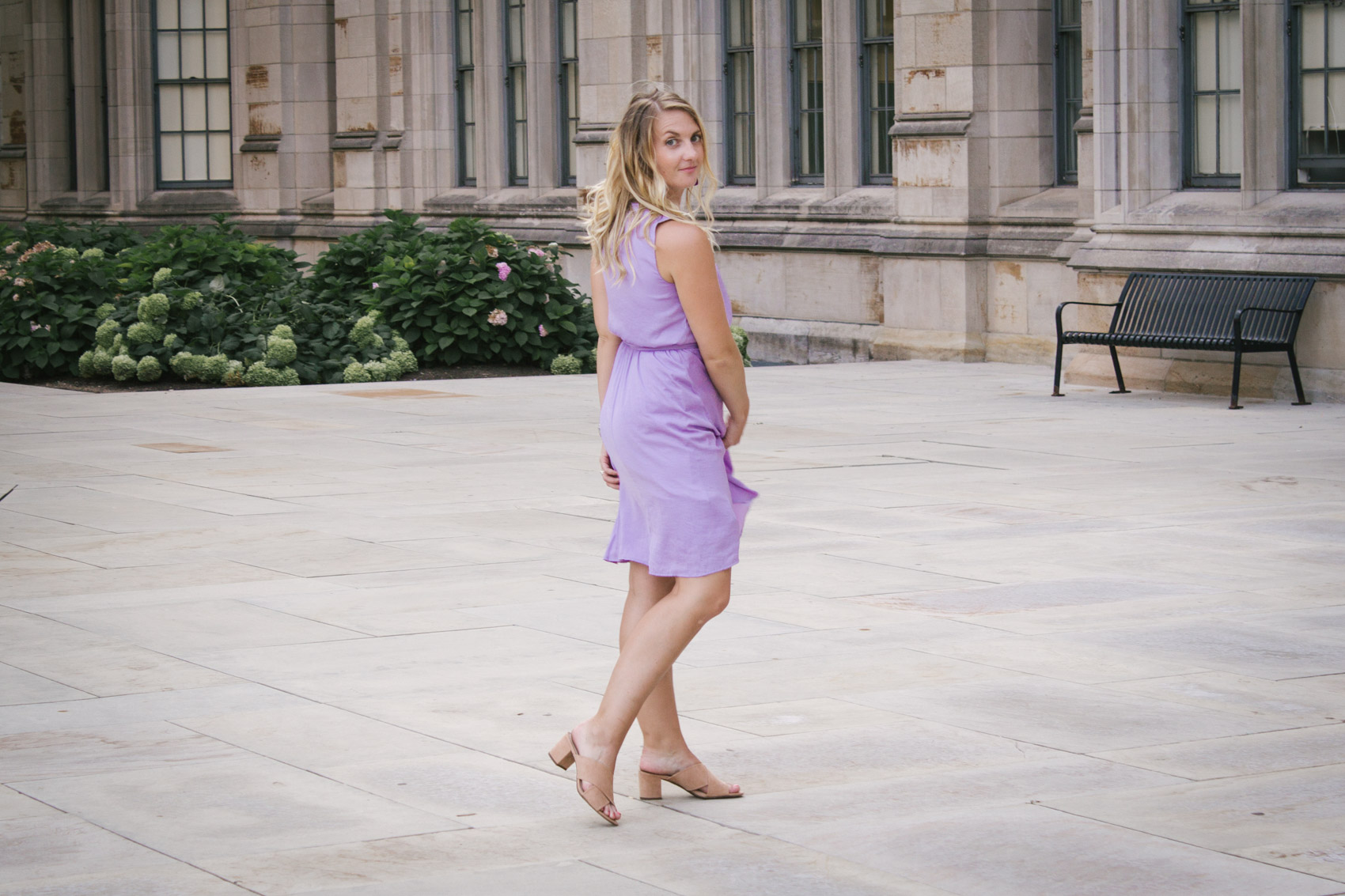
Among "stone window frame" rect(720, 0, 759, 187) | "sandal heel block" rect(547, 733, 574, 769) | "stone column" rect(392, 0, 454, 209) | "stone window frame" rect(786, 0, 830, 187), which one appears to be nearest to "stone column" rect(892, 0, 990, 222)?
"stone window frame" rect(786, 0, 830, 187)

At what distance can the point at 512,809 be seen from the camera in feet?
16.1

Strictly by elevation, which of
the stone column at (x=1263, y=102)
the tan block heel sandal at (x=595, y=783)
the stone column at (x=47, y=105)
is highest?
the stone column at (x=47, y=105)

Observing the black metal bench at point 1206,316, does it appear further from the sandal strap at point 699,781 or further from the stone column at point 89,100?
the stone column at point 89,100

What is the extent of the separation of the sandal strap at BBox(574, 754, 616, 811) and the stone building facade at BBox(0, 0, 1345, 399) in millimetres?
9562

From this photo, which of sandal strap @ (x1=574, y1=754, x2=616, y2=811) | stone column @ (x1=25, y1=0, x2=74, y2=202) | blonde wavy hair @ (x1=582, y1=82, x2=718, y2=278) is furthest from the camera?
stone column @ (x1=25, y1=0, x2=74, y2=202)

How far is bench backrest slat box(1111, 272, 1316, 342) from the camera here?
1461cm

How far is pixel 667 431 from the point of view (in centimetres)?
484

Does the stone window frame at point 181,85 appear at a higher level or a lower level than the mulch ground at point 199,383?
higher

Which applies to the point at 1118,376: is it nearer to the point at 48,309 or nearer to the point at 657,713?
the point at 48,309

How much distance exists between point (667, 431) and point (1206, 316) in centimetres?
1109

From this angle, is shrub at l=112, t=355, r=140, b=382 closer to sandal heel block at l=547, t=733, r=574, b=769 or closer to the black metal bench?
the black metal bench

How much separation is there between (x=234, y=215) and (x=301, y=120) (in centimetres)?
202

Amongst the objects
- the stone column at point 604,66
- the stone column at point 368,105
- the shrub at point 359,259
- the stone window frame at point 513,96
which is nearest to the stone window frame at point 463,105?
the stone window frame at point 513,96

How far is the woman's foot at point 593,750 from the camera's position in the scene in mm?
4773
